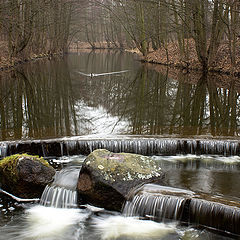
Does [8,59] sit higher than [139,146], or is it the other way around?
[8,59]

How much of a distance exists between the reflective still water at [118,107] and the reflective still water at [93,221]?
243 centimetres

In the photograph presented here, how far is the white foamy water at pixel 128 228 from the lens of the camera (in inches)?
217

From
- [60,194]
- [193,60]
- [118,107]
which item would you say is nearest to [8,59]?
[193,60]

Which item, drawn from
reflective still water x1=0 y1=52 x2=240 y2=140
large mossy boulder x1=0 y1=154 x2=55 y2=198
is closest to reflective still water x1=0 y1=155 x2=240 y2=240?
large mossy boulder x1=0 y1=154 x2=55 y2=198

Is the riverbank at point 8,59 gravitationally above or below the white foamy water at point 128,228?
Answer: above

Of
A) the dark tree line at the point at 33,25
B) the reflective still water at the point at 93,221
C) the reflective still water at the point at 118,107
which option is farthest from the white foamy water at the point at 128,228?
the dark tree line at the point at 33,25

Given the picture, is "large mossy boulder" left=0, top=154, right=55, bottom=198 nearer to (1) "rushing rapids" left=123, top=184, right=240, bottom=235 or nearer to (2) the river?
(2) the river

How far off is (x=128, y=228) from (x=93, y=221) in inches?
26.7

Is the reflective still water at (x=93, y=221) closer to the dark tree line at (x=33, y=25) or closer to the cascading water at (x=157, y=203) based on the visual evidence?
the cascading water at (x=157, y=203)

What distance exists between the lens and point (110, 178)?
6.26 m

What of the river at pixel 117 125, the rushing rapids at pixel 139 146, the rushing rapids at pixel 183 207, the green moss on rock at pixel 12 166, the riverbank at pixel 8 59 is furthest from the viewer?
the riverbank at pixel 8 59

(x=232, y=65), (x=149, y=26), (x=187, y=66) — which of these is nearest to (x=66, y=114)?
(x=232, y=65)

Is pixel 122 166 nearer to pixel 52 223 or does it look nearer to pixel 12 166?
pixel 52 223

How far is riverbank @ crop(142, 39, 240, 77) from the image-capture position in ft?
70.1
